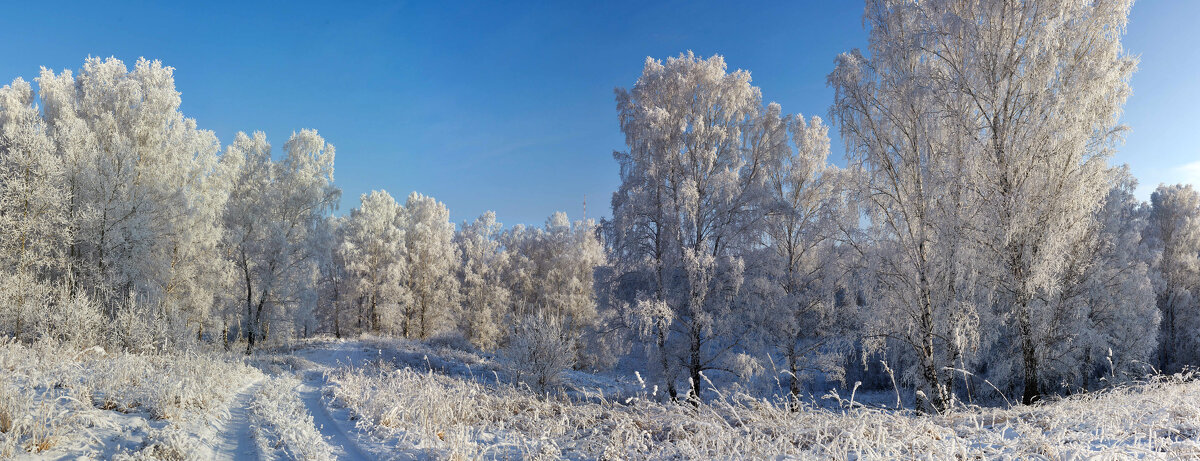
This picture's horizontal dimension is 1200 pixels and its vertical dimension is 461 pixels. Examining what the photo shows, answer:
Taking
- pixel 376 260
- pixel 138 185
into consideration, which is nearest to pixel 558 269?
pixel 376 260

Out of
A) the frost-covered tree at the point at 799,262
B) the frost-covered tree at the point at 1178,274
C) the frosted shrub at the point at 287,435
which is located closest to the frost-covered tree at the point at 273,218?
the frosted shrub at the point at 287,435

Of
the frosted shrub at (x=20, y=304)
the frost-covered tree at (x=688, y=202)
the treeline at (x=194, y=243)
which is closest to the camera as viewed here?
the frosted shrub at (x=20, y=304)

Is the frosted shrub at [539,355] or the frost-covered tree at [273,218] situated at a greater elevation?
the frost-covered tree at [273,218]

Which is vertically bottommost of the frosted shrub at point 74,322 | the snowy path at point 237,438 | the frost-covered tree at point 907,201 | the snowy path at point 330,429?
the snowy path at point 330,429

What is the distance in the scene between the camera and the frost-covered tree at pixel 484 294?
34688 millimetres

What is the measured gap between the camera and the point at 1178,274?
27.1 meters

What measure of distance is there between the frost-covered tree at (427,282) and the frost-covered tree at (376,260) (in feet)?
2.78

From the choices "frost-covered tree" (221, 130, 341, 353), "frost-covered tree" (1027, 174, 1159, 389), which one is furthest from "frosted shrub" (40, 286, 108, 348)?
"frost-covered tree" (1027, 174, 1159, 389)

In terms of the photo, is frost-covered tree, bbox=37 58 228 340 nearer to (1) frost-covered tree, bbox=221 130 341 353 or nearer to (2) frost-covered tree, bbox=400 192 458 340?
(1) frost-covered tree, bbox=221 130 341 353

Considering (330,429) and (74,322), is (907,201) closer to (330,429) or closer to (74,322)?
(330,429)

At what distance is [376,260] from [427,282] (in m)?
3.72

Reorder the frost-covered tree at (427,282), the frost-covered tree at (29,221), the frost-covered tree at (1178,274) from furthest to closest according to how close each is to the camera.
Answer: the frost-covered tree at (427,282), the frost-covered tree at (1178,274), the frost-covered tree at (29,221)

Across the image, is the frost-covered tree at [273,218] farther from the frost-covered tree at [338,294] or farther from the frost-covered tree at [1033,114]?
the frost-covered tree at [1033,114]

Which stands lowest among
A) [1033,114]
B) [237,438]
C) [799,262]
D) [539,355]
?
[237,438]
